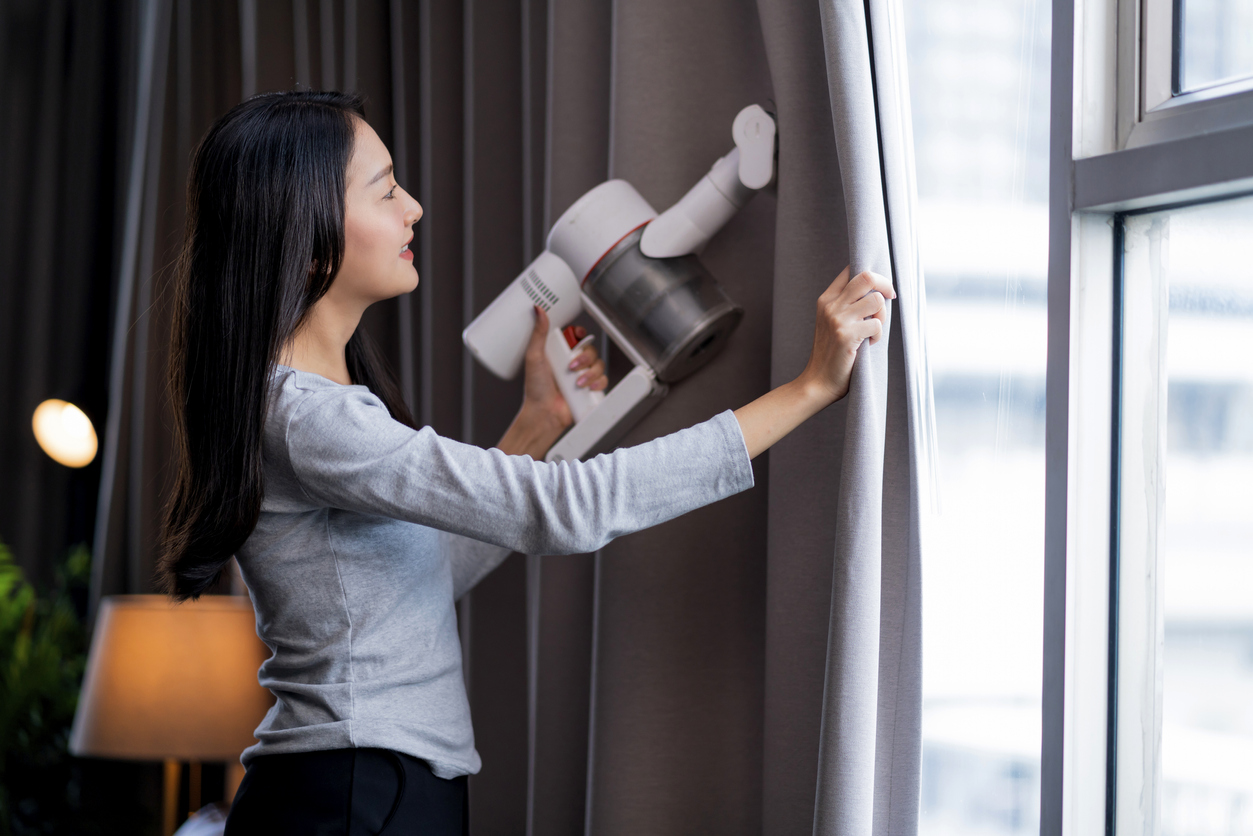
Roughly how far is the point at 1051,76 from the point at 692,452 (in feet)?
1.70

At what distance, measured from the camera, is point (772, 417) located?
86 cm

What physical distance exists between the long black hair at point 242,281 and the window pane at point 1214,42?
84cm

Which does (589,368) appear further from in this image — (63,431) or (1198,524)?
(63,431)

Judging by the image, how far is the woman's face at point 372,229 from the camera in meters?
1.00

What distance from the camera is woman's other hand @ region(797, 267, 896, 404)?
2.73ft

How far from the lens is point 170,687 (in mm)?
1573

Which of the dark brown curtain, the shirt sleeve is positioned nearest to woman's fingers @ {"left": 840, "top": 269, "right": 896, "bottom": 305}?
the shirt sleeve

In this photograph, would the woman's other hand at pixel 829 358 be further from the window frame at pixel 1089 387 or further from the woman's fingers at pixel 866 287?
the window frame at pixel 1089 387

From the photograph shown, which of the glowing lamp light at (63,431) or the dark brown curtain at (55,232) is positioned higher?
the dark brown curtain at (55,232)

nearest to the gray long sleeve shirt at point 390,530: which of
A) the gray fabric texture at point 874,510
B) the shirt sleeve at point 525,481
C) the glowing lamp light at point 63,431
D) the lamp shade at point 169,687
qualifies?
the shirt sleeve at point 525,481

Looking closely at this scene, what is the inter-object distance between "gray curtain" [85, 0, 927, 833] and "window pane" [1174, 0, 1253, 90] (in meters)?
0.26

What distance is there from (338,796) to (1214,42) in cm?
111

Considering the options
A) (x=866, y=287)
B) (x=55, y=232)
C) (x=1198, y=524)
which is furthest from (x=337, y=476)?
(x=55, y=232)

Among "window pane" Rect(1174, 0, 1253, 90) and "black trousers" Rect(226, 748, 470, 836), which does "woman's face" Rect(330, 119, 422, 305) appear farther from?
"window pane" Rect(1174, 0, 1253, 90)
